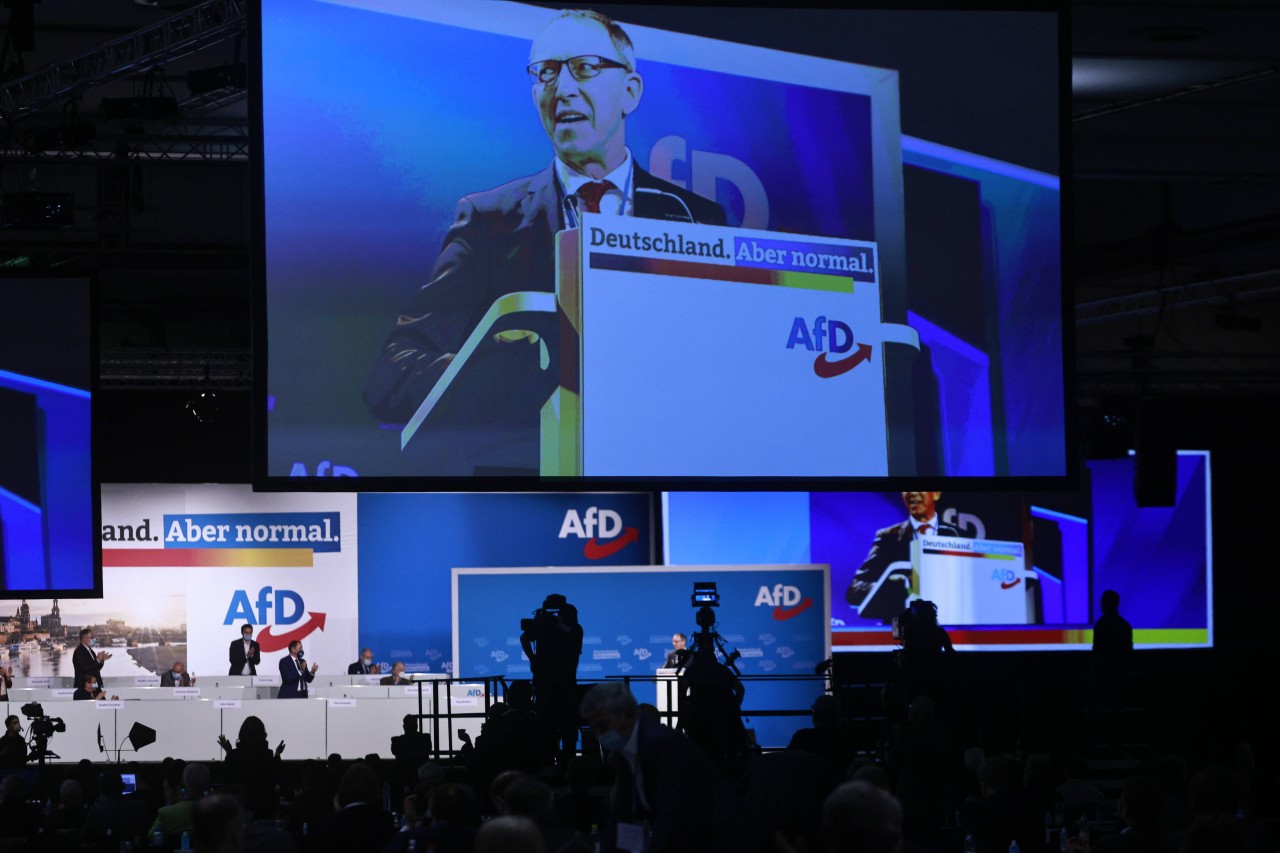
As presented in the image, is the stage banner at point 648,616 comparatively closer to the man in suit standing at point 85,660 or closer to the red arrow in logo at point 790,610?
the red arrow in logo at point 790,610

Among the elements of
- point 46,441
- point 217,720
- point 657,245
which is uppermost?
point 657,245

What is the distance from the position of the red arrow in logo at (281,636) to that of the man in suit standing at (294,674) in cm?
45

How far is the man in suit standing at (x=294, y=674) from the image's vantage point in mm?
16362

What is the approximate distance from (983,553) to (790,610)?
340 centimetres

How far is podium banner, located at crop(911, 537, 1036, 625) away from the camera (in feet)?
62.0

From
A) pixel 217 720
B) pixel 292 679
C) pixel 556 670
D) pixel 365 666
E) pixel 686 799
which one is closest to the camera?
pixel 686 799

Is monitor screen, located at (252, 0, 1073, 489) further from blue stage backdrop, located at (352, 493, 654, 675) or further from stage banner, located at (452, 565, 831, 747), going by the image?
blue stage backdrop, located at (352, 493, 654, 675)

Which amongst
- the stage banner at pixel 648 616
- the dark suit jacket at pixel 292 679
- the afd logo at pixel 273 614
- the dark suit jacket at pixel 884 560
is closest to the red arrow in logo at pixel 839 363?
the stage banner at pixel 648 616

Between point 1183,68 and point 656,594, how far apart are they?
7.63 m

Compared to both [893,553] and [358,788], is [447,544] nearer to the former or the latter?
[893,553]

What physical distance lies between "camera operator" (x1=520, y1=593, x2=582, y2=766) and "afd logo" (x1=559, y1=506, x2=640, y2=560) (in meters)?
9.09

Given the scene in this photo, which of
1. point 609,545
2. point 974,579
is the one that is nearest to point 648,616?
point 609,545

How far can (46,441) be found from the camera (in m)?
10.6

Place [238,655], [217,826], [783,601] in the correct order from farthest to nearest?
[238,655] < [783,601] < [217,826]
